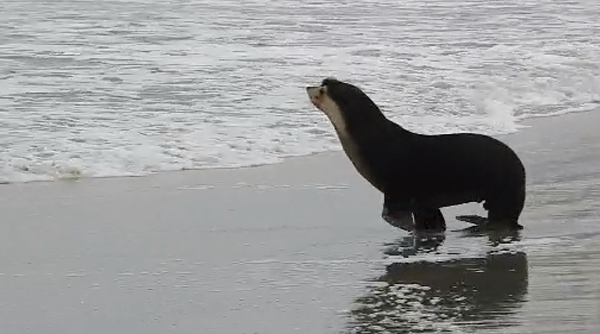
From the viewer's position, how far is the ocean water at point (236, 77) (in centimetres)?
755

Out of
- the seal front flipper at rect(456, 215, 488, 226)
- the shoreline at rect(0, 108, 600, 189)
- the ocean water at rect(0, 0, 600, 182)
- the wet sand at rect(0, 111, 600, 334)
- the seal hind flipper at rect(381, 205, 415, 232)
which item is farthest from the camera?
the ocean water at rect(0, 0, 600, 182)

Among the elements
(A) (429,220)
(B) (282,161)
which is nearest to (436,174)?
(A) (429,220)

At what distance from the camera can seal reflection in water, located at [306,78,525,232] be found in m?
5.18

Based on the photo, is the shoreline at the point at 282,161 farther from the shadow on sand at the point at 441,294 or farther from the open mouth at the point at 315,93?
the shadow on sand at the point at 441,294

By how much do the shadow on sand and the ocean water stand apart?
270 cm

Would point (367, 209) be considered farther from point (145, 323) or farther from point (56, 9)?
point (56, 9)

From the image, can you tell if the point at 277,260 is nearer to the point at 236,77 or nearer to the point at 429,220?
the point at 429,220

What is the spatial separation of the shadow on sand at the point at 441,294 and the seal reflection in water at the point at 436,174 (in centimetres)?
33

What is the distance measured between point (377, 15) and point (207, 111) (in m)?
11.1

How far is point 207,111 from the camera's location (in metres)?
8.91

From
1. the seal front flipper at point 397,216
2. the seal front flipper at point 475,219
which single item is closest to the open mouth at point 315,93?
the seal front flipper at point 397,216

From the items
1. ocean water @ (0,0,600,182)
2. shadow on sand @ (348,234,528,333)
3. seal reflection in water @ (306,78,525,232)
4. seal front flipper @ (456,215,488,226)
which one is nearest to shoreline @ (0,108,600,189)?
ocean water @ (0,0,600,182)

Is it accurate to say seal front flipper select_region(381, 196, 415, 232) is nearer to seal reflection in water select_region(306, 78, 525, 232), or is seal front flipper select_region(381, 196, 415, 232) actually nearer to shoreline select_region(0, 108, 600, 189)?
seal reflection in water select_region(306, 78, 525, 232)

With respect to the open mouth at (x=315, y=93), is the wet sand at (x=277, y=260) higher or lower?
lower
